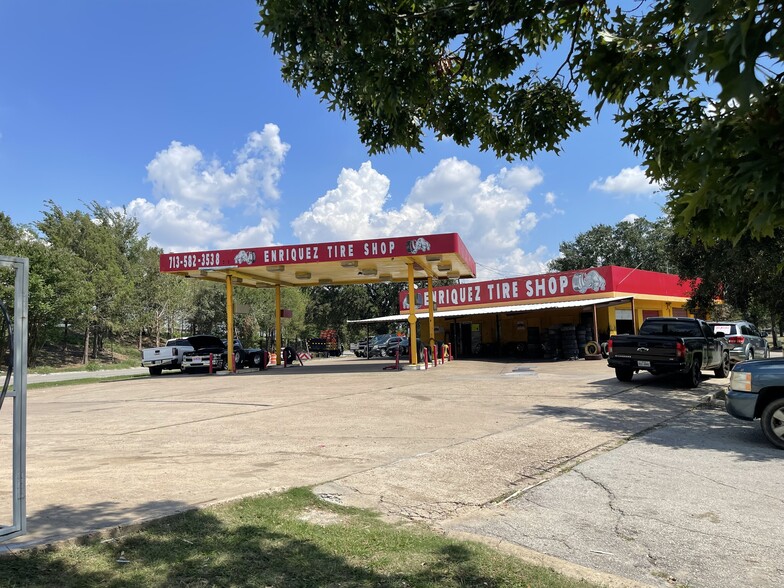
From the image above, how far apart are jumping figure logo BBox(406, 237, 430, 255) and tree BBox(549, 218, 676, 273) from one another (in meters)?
45.4

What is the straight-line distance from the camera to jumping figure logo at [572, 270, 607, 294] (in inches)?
1135

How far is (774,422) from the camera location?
750cm

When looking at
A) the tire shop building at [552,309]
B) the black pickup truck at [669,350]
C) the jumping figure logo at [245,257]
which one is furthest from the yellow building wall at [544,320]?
the jumping figure logo at [245,257]

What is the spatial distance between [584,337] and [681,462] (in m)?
23.3

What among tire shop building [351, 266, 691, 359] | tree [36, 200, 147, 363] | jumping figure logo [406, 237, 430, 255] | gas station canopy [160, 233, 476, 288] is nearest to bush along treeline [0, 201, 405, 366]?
tree [36, 200, 147, 363]

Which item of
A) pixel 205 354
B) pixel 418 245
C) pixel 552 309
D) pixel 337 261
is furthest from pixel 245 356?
pixel 552 309

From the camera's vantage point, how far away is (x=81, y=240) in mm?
41812

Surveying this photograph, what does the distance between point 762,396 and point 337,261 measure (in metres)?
16.8

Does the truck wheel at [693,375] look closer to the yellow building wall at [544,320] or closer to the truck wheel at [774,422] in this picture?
the truck wheel at [774,422]

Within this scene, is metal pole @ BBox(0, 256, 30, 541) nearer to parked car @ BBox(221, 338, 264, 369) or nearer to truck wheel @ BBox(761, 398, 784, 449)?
truck wheel @ BBox(761, 398, 784, 449)

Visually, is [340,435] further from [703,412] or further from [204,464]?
[703,412]

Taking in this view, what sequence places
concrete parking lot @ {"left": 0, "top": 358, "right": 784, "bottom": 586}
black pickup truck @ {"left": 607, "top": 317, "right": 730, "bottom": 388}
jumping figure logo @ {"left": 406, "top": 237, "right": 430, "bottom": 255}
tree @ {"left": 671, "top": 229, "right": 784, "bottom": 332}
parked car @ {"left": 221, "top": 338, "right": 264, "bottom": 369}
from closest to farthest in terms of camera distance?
1. concrete parking lot @ {"left": 0, "top": 358, "right": 784, "bottom": 586}
2. tree @ {"left": 671, "top": 229, "right": 784, "bottom": 332}
3. black pickup truck @ {"left": 607, "top": 317, "right": 730, "bottom": 388}
4. jumping figure logo @ {"left": 406, "top": 237, "right": 430, "bottom": 255}
5. parked car @ {"left": 221, "top": 338, "right": 264, "bottom": 369}

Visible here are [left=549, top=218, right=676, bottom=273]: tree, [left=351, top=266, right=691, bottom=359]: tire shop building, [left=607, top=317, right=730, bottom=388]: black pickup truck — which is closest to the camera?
[left=607, top=317, right=730, bottom=388]: black pickup truck

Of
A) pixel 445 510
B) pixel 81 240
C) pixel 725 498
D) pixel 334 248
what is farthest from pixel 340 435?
pixel 81 240
